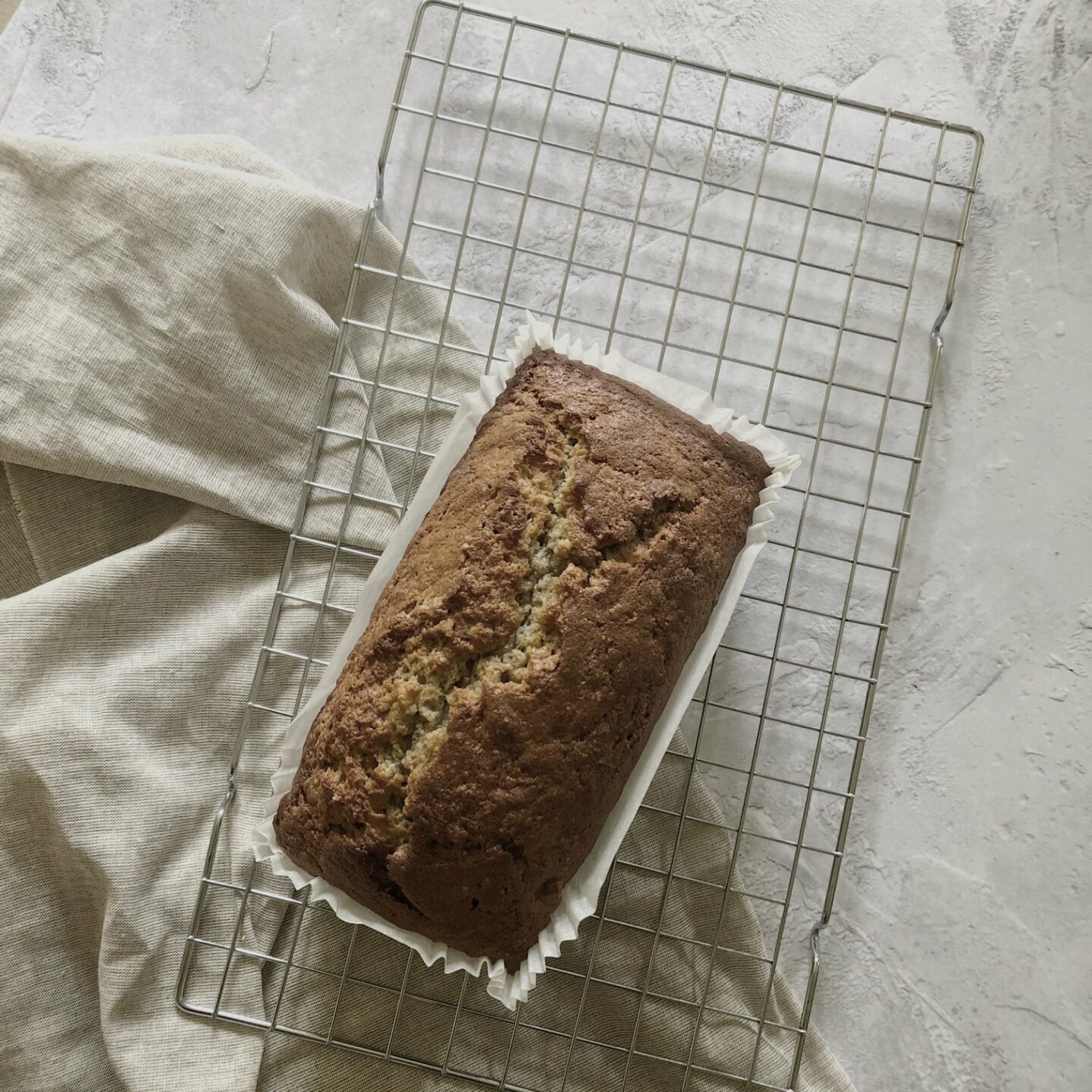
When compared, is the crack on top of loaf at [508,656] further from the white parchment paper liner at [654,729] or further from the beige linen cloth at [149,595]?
the beige linen cloth at [149,595]

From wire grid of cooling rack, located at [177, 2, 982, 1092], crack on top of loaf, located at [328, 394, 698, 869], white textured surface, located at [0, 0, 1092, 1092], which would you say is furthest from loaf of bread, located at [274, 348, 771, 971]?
white textured surface, located at [0, 0, 1092, 1092]

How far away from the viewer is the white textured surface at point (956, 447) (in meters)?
1.83

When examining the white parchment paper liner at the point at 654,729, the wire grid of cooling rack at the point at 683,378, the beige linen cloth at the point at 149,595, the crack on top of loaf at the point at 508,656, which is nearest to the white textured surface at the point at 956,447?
the wire grid of cooling rack at the point at 683,378

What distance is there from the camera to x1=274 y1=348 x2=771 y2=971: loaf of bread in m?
1.43

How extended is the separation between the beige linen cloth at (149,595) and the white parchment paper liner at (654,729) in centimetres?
17

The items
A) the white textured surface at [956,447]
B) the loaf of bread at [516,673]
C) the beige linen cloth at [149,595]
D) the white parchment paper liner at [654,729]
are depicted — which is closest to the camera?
the loaf of bread at [516,673]

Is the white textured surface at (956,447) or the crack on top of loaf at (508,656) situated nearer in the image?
the crack on top of loaf at (508,656)

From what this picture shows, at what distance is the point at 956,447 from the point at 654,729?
2.72 ft

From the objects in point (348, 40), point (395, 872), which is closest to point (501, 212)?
point (348, 40)

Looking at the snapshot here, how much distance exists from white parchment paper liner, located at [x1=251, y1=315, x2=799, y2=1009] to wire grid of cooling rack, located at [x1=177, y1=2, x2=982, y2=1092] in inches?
4.3

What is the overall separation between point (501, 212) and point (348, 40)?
47 centimetres

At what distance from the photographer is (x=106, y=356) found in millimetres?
1762

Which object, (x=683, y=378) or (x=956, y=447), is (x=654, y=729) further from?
(x=956, y=447)

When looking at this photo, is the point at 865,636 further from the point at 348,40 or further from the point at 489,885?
the point at 348,40
